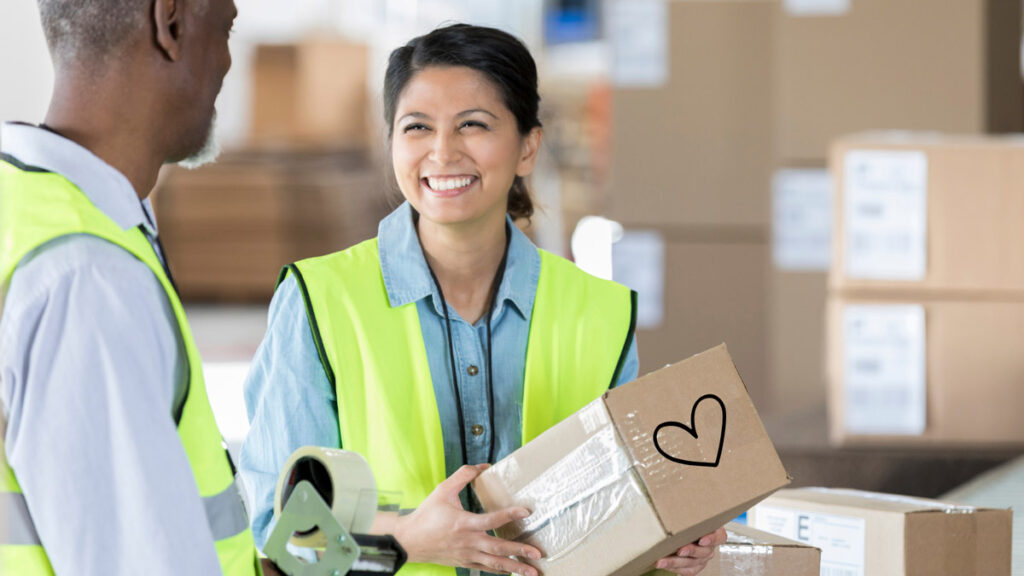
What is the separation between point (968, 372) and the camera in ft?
9.71

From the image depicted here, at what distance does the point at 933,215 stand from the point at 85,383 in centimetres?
236

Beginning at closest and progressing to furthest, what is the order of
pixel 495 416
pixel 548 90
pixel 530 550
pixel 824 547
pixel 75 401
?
pixel 75 401
pixel 530 550
pixel 495 416
pixel 824 547
pixel 548 90

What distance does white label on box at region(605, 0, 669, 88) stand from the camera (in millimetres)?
3812

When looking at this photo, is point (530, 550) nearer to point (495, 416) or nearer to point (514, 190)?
point (495, 416)

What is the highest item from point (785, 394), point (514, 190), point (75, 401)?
point (514, 190)

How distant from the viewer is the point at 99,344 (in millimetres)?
1059

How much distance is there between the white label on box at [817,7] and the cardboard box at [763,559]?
2.02m

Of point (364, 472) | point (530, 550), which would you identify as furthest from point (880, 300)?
point (364, 472)

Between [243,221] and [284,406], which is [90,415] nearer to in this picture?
[284,406]

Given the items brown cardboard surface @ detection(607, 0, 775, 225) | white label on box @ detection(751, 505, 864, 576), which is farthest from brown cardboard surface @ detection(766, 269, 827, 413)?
white label on box @ detection(751, 505, 864, 576)

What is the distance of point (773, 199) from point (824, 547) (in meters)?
1.74

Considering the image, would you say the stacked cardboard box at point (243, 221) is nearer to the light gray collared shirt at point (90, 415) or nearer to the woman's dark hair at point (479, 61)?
the woman's dark hair at point (479, 61)

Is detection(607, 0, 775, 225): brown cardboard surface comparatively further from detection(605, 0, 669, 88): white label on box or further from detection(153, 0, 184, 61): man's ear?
detection(153, 0, 184, 61): man's ear

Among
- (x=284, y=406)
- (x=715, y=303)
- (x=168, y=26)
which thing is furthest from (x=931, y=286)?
(x=168, y=26)
